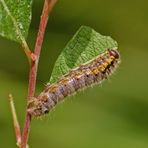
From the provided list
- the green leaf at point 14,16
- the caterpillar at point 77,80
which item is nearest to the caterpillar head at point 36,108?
the caterpillar at point 77,80

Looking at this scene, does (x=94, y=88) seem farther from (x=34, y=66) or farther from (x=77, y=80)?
(x=34, y=66)

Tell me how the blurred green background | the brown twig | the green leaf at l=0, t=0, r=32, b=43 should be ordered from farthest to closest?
1. the blurred green background
2. the green leaf at l=0, t=0, r=32, b=43
3. the brown twig

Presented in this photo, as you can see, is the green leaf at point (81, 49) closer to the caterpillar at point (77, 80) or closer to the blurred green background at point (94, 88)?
the caterpillar at point (77, 80)

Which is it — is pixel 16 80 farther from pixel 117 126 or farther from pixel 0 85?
pixel 117 126

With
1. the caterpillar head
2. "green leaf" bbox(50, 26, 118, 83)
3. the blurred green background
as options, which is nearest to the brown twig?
the caterpillar head

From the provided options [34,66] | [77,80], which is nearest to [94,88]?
[77,80]

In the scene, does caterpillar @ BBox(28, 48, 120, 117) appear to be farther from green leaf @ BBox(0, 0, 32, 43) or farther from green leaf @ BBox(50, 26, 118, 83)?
green leaf @ BBox(0, 0, 32, 43)

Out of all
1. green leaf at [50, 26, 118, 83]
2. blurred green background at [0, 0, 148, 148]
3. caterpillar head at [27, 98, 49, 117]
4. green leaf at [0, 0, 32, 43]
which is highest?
green leaf at [0, 0, 32, 43]
